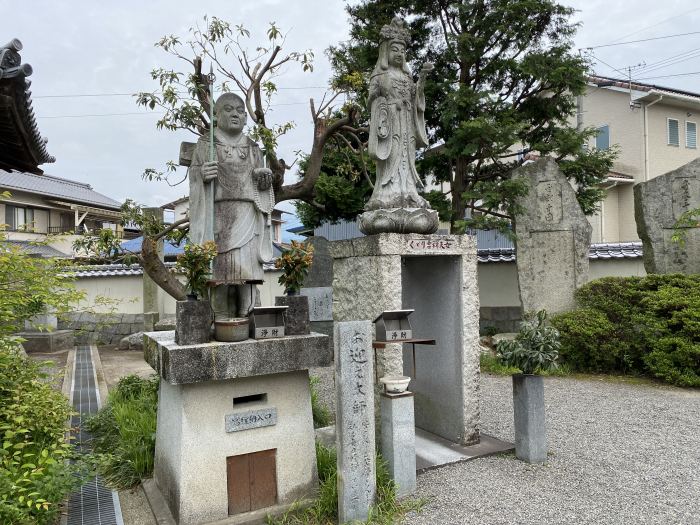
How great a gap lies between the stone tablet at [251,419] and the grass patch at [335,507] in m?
0.73

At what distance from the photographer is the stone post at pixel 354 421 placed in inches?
151

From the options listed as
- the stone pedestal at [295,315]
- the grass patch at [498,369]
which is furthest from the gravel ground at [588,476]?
the grass patch at [498,369]

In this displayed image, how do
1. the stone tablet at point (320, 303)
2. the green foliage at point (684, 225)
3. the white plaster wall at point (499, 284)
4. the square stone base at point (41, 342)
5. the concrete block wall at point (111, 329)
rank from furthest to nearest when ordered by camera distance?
1. the concrete block wall at point (111, 329)
2. the white plaster wall at point (499, 284)
3. the square stone base at point (41, 342)
4. the stone tablet at point (320, 303)
5. the green foliage at point (684, 225)

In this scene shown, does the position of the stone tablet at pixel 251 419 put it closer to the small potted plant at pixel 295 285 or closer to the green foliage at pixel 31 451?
the small potted plant at pixel 295 285

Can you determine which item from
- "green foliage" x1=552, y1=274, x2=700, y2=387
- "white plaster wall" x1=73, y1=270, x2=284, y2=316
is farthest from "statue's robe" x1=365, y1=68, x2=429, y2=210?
"white plaster wall" x1=73, y1=270, x2=284, y2=316

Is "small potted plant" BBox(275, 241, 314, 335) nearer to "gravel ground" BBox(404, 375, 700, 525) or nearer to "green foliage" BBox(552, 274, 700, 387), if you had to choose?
"gravel ground" BBox(404, 375, 700, 525)

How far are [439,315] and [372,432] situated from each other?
2.26m

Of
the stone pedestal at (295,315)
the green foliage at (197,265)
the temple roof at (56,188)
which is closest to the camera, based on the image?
the green foliage at (197,265)

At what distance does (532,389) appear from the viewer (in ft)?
16.3

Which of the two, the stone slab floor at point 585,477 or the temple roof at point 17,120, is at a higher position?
the temple roof at point 17,120

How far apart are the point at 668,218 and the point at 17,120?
11.0m

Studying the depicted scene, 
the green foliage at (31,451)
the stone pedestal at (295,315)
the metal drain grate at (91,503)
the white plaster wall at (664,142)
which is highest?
the white plaster wall at (664,142)

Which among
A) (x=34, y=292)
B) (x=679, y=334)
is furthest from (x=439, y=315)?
(x=679, y=334)

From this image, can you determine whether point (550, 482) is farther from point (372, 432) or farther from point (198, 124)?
point (198, 124)
